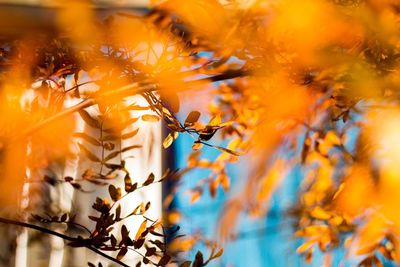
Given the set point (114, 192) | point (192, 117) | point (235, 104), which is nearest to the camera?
point (192, 117)

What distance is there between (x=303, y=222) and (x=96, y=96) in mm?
1933

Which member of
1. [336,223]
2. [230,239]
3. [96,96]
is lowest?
[230,239]

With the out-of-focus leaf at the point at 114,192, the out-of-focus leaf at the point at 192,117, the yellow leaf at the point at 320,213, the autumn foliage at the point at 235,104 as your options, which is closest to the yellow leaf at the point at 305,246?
the autumn foliage at the point at 235,104

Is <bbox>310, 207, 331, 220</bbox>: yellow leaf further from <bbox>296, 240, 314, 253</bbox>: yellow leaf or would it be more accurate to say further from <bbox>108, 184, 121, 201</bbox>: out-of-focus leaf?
<bbox>108, 184, 121, 201</bbox>: out-of-focus leaf

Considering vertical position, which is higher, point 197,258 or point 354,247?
point 197,258

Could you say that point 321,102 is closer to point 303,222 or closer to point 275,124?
point 275,124

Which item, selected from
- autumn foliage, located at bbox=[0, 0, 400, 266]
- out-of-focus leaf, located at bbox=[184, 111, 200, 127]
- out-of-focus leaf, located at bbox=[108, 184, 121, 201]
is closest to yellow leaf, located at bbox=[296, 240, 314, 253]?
autumn foliage, located at bbox=[0, 0, 400, 266]

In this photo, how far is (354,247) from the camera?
3.38 meters

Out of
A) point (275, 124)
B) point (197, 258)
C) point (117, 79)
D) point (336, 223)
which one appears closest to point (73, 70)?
point (117, 79)

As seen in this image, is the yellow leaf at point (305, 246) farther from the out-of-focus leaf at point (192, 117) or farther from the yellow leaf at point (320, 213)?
the out-of-focus leaf at point (192, 117)

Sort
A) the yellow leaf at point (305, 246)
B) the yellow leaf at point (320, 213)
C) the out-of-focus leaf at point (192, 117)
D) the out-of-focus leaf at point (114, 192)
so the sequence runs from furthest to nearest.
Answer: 1. the yellow leaf at point (305, 246)
2. the yellow leaf at point (320, 213)
3. the out-of-focus leaf at point (114, 192)
4. the out-of-focus leaf at point (192, 117)

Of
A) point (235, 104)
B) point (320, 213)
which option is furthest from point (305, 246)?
point (235, 104)

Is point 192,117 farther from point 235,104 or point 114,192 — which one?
point 235,104

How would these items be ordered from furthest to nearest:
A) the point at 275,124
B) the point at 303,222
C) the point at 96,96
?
the point at 303,222, the point at 275,124, the point at 96,96
